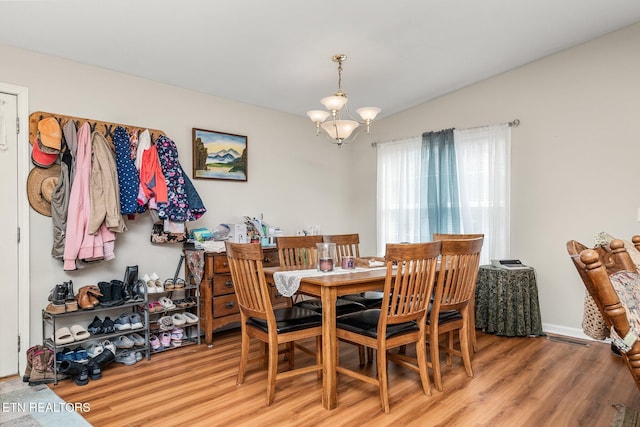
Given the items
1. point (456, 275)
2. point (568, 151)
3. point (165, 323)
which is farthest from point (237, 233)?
point (568, 151)

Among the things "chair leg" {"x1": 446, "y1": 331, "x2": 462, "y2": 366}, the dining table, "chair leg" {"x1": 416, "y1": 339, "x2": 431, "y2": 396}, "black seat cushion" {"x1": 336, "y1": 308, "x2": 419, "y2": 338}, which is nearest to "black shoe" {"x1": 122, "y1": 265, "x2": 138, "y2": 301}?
the dining table

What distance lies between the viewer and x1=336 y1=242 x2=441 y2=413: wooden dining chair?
7.44 ft

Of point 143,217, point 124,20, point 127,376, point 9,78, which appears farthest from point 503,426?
point 9,78

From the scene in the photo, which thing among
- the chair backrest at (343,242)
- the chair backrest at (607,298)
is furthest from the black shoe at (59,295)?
the chair backrest at (607,298)

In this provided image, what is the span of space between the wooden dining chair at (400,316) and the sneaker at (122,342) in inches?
68.1

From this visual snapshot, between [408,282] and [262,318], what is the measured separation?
90 centimetres

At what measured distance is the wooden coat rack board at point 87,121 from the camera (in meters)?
2.94

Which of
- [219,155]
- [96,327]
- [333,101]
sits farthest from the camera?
[219,155]

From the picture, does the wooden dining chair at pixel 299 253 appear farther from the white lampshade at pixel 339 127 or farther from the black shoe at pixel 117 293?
the black shoe at pixel 117 293

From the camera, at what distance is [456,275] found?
265 cm

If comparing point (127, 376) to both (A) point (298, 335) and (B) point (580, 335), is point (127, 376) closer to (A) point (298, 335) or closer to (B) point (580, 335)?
(A) point (298, 335)

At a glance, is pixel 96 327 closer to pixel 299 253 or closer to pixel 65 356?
pixel 65 356

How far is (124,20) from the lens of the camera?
2668 millimetres

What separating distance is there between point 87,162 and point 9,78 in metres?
0.75
